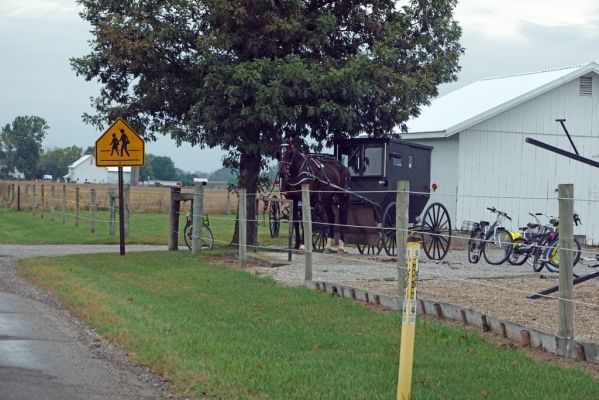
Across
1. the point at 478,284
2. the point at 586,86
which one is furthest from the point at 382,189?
the point at 586,86

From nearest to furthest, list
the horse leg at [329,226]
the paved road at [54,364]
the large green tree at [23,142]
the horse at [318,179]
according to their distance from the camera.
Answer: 1. the paved road at [54,364]
2. the horse at [318,179]
3. the horse leg at [329,226]
4. the large green tree at [23,142]

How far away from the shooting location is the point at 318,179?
22406mm

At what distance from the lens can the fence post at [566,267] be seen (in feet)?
31.9

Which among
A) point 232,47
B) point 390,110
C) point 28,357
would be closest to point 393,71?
point 390,110

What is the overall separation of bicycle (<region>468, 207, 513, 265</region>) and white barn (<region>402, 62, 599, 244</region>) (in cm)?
609

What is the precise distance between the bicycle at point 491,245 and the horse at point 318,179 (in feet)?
9.74

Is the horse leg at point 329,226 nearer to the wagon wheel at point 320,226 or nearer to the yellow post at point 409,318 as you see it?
the wagon wheel at point 320,226

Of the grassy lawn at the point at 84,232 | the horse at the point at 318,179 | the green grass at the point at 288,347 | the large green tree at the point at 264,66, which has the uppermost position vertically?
the large green tree at the point at 264,66

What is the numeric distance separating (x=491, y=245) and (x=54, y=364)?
48.8 feet

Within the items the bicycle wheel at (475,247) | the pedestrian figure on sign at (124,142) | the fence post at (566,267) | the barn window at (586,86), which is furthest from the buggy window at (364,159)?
the fence post at (566,267)

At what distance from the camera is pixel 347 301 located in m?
13.9

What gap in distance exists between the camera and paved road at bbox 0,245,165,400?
828 cm

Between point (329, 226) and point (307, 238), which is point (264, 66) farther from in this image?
point (307, 238)

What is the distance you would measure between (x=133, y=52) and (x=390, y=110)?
619 cm
